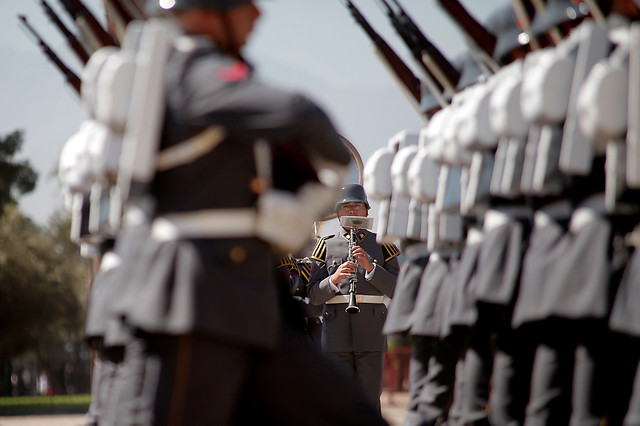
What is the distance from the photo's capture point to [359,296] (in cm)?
774

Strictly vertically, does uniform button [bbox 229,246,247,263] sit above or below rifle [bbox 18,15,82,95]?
below

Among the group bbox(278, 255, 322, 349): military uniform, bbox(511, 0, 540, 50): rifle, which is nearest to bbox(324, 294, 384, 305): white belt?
bbox(278, 255, 322, 349): military uniform

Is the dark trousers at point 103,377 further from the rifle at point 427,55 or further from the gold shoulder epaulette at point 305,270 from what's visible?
the gold shoulder epaulette at point 305,270

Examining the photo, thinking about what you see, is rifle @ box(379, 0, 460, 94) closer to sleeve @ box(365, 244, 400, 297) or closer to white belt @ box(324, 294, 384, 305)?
sleeve @ box(365, 244, 400, 297)

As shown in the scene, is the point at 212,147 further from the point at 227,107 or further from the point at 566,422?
the point at 566,422

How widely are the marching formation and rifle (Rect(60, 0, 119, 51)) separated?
40.1 inches

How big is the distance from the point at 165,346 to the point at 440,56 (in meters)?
3.32

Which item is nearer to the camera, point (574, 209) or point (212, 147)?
point (212, 147)

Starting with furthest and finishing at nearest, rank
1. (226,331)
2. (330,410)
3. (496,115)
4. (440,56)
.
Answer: (440,56) → (496,115) → (330,410) → (226,331)

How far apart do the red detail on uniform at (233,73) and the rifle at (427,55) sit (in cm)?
278

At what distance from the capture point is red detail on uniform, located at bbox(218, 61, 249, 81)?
2.92 metres

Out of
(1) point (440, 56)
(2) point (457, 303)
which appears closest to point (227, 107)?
(2) point (457, 303)

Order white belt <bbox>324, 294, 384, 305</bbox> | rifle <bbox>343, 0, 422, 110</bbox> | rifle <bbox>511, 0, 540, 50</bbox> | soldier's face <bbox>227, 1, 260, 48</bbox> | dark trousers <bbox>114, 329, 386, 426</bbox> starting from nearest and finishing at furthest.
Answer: dark trousers <bbox>114, 329, 386, 426</bbox>, soldier's face <bbox>227, 1, 260, 48</bbox>, rifle <bbox>511, 0, 540, 50</bbox>, rifle <bbox>343, 0, 422, 110</bbox>, white belt <bbox>324, 294, 384, 305</bbox>

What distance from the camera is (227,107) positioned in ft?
9.45
